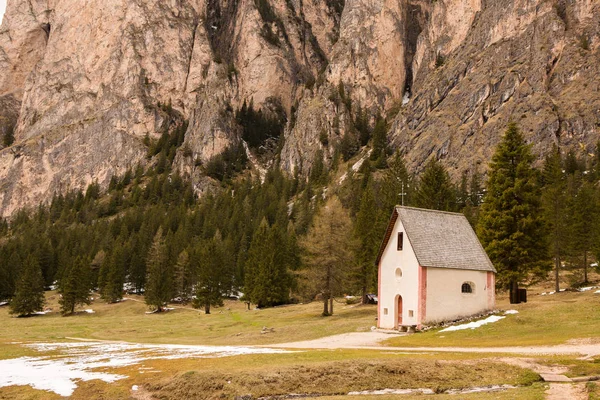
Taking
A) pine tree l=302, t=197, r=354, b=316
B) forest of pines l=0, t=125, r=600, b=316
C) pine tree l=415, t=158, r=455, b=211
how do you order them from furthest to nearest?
pine tree l=415, t=158, r=455, b=211 < pine tree l=302, t=197, r=354, b=316 < forest of pines l=0, t=125, r=600, b=316

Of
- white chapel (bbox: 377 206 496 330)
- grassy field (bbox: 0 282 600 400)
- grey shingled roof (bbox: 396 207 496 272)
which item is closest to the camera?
grassy field (bbox: 0 282 600 400)

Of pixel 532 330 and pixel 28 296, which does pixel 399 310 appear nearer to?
pixel 532 330

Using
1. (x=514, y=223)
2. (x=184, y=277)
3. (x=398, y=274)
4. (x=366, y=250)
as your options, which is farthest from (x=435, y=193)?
(x=184, y=277)

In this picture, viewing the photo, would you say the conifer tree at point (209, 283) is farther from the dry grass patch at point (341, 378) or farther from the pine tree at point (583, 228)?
A: the dry grass patch at point (341, 378)

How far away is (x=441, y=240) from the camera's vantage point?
46.8 m

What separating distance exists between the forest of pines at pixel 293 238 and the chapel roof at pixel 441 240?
3798 mm

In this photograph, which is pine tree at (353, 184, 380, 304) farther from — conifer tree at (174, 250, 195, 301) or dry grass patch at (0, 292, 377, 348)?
conifer tree at (174, 250, 195, 301)

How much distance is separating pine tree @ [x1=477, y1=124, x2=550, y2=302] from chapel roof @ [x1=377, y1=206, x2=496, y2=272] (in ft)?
11.3

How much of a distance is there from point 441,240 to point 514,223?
8.60 meters

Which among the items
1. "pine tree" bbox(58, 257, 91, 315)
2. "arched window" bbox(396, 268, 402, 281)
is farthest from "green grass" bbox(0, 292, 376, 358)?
"pine tree" bbox(58, 257, 91, 315)

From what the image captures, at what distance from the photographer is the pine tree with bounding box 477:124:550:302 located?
1959 inches

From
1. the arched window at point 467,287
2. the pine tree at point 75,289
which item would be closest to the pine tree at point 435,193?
the arched window at point 467,287

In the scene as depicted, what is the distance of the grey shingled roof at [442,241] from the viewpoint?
1769 inches

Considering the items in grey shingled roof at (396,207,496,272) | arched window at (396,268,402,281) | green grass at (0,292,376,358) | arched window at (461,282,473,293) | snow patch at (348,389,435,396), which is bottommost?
green grass at (0,292,376,358)
